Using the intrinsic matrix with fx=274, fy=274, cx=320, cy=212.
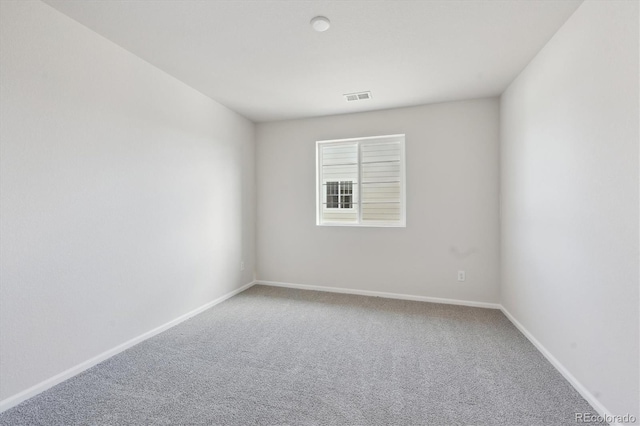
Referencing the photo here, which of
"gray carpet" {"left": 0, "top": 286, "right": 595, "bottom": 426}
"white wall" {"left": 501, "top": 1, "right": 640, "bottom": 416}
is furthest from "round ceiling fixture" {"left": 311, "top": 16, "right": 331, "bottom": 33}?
"gray carpet" {"left": 0, "top": 286, "right": 595, "bottom": 426}

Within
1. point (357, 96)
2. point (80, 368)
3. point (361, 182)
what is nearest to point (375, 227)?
point (361, 182)

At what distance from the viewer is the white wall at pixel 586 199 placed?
1.45 m

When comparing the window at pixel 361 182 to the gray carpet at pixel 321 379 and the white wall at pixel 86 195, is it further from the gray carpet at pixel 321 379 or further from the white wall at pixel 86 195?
the white wall at pixel 86 195

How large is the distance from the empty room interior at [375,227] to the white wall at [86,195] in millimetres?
16

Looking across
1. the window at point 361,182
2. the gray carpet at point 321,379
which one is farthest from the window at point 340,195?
the gray carpet at point 321,379

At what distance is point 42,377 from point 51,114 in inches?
70.2

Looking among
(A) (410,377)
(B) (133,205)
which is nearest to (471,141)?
(A) (410,377)

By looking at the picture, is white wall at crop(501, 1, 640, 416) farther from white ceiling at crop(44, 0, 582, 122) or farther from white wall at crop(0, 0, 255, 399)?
white wall at crop(0, 0, 255, 399)

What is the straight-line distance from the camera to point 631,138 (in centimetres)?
143

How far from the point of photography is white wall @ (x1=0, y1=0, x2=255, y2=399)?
1.72 meters

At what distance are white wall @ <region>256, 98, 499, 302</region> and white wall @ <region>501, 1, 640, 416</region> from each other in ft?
2.41

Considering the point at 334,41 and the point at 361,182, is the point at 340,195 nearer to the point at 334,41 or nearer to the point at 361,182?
the point at 361,182

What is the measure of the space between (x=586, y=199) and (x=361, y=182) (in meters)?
2.52

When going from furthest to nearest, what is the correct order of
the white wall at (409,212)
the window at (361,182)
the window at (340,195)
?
the window at (340,195)
the window at (361,182)
the white wall at (409,212)
